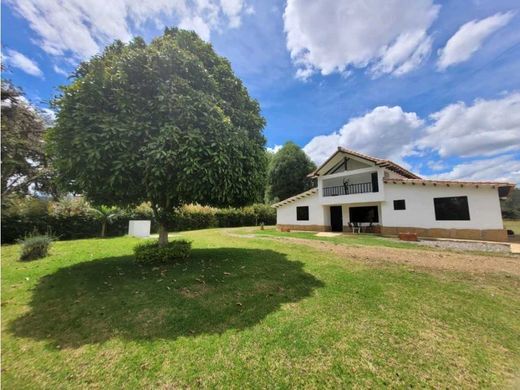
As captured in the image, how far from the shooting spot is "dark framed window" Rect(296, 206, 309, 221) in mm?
23578

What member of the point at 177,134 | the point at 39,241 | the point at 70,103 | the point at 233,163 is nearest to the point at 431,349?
the point at 233,163

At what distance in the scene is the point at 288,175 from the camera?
3638cm

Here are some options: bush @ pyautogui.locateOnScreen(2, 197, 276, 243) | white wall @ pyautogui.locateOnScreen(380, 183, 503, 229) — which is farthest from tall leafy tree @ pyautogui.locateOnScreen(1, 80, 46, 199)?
white wall @ pyautogui.locateOnScreen(380, 183, 503, 229)

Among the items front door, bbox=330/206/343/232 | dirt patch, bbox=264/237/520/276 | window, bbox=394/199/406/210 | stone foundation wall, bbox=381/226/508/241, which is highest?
window, bbox=394/199/406/210

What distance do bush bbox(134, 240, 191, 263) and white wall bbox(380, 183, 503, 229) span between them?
1583 cm

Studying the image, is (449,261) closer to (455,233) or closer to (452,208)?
(455,233)

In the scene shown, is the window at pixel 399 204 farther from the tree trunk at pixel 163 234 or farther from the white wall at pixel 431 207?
the tree trunk at pixel 163 234

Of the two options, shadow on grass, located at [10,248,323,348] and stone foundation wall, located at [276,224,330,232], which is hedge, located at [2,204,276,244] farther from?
stone foundation wall, located at [276,224,330,232]

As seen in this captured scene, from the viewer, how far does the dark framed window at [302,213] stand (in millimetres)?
23578

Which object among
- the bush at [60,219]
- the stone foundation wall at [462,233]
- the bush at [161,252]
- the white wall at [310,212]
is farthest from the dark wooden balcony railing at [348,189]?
the bush at [161,252]

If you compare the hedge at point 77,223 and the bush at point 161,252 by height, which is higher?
the hedge at point 77,223

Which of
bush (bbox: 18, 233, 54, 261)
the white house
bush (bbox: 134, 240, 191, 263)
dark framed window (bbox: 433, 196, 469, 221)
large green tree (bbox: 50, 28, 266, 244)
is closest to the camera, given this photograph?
large green tree (bbox: 50, 28, 266, 244)

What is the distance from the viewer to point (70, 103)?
5926 mm

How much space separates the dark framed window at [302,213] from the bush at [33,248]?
63.8ft
